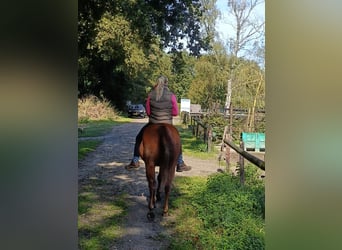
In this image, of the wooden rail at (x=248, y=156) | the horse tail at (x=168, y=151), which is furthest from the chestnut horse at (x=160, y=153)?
the wooden rail at (x=248, y=156)

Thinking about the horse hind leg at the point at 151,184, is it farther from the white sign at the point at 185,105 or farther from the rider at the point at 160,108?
the white sign at the point at 185,105

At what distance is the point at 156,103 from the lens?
1.44 meters

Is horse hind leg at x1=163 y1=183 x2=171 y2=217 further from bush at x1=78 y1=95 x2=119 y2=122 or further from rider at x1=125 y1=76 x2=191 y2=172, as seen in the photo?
bush at x1=78 y1=95 x2=119 y2=122

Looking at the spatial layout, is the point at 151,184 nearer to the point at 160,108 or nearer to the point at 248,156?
the point at 160,108

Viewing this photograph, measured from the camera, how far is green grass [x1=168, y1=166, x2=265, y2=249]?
4.21ft

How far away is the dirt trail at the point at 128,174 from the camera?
4.59ft

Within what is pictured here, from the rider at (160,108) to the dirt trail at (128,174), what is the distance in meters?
0.02

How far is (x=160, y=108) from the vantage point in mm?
1451

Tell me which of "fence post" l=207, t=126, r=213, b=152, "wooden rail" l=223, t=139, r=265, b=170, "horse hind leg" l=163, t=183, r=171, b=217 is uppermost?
"fence post" l=207, t=126, r=213, b=152

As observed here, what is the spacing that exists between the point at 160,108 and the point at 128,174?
1.09ft

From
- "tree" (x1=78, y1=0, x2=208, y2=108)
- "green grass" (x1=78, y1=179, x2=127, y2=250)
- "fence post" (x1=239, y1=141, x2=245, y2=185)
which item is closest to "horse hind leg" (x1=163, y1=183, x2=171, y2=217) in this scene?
"green grass" (x1=78, y1=179, x2=127, y2=250)

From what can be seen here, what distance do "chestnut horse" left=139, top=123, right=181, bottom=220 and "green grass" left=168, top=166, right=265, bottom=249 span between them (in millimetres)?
74
